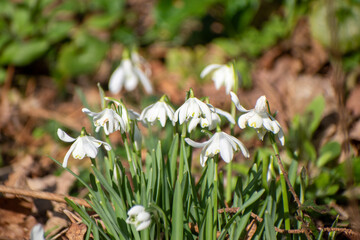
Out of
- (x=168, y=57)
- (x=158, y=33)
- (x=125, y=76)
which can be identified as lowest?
(x=125, y=76)

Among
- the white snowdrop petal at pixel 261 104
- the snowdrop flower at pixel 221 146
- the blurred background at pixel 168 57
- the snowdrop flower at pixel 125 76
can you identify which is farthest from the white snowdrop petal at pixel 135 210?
the blurred background at pixel 168 57

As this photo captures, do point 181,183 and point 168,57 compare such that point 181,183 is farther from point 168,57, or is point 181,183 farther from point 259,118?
point 168,57

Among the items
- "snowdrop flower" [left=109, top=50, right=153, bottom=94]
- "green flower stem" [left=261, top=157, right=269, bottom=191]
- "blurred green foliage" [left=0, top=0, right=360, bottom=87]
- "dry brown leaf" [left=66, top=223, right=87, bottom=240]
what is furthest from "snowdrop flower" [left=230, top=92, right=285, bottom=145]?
"blurred green foliage" [left=0, top=0, right=360, bottom=87]

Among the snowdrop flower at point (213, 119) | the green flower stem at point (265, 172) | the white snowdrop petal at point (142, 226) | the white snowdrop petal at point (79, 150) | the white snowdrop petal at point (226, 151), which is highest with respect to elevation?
the snowdrop flower at point (213, 119)

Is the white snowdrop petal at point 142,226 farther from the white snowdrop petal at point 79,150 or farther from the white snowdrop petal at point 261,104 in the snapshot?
the white snowdrop petal at point 261,104

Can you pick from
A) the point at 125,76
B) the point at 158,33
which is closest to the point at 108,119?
the point at 125,76

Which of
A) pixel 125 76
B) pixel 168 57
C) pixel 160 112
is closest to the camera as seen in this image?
pixel 160 112
